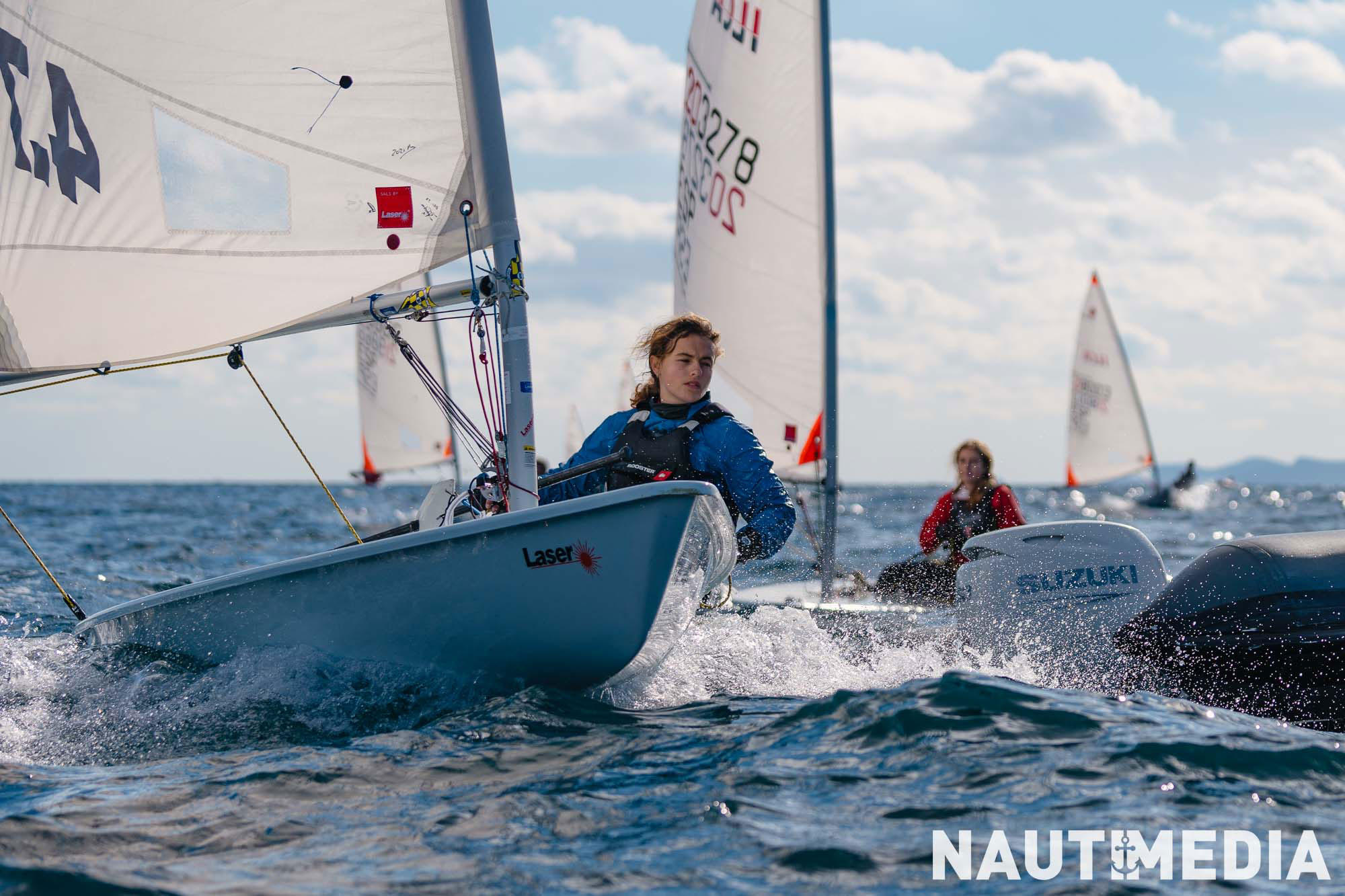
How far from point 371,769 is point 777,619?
235 centimetres

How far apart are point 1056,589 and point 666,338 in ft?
5.21

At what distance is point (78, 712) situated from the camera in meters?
3.31

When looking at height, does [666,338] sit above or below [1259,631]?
above

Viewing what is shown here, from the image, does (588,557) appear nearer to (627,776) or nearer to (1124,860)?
(627,776)

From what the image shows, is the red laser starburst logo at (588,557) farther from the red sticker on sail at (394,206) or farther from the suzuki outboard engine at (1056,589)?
the suzuki outboard engine at (1056,589)

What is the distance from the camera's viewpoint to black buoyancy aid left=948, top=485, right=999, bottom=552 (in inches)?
230

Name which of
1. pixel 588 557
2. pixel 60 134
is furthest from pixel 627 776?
pixel 60 134

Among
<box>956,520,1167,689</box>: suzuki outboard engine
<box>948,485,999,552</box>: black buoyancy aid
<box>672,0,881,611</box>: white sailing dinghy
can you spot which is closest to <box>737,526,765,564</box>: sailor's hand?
<box>956,520,1167,689</box>: suzuki outboard engine

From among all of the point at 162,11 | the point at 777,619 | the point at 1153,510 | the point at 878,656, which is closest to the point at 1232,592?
the point at 878,656

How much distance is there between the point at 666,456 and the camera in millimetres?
3635

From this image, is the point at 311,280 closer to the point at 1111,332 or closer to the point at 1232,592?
the point at 1232,592

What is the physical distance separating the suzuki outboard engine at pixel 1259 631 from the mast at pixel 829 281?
3175mm

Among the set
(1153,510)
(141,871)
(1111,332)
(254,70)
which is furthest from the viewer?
(1153,510)

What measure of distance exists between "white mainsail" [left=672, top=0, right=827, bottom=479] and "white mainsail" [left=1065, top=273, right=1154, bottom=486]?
54.9 ft
